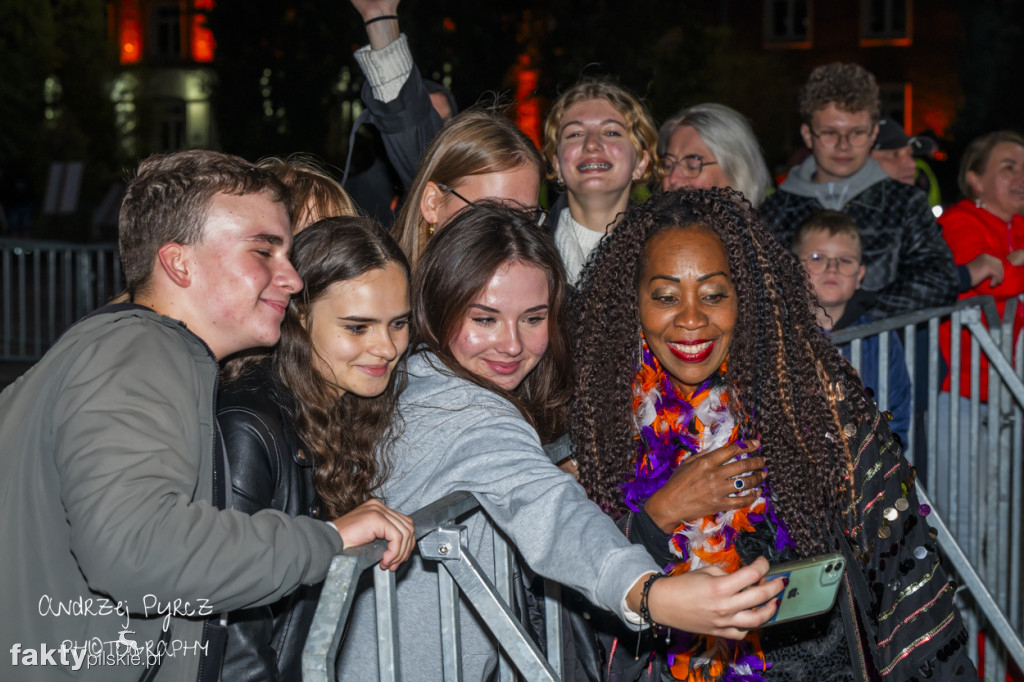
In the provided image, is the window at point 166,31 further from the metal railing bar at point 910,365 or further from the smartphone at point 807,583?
the smartphone at point 807,583

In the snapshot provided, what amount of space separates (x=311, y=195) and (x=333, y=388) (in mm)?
935

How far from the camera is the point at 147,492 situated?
164cm

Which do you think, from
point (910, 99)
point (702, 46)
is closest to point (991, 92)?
point (702, 46)

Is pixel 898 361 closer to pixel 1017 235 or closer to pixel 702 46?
pixel 1017 235

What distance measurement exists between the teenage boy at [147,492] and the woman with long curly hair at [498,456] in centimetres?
32

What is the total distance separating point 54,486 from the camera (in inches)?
70.7

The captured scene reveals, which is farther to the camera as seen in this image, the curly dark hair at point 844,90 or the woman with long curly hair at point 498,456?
the curly dark hair at point 844,90

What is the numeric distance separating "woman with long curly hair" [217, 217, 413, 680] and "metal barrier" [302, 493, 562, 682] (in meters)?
0.26

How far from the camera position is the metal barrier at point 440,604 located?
1.68m

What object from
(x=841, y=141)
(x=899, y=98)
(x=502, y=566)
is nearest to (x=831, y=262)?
(x=841, y=141)

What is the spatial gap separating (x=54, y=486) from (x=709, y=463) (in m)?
1.55

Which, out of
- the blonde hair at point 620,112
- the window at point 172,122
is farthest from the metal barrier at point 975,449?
the window at point 172,122

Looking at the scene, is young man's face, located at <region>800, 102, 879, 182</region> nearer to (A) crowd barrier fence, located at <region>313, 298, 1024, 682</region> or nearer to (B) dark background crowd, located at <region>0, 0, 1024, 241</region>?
(A) crowd barrier fence, located at <region>313, 298, 1024, 682</region>

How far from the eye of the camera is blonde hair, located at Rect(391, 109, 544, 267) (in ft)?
11.6
